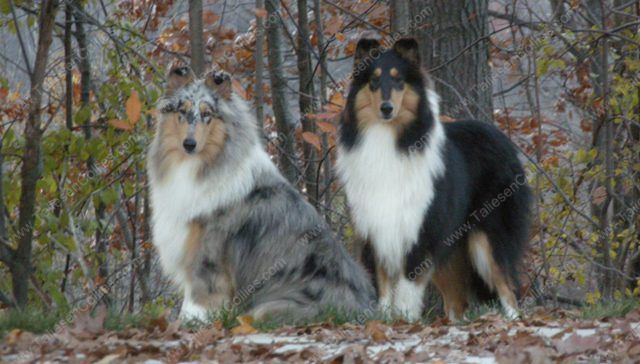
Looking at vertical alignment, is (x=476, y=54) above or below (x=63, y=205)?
above

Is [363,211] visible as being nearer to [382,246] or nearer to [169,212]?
[382,246]

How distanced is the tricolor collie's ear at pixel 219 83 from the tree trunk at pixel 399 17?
8.02 ft

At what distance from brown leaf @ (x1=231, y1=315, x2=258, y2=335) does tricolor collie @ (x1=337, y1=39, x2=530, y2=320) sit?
1387 millimetres

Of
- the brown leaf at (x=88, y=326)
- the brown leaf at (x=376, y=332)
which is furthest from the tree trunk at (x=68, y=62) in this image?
the brown leaf at (x=376, y=332)

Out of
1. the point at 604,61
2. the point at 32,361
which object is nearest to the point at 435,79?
the point at 604,61

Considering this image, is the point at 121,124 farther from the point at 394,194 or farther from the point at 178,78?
the point at 394,194

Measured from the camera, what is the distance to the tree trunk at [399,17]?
9.09 metres

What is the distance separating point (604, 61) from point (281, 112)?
3.94 meters

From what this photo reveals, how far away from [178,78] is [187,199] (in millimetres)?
980

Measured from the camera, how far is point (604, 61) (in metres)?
9.75

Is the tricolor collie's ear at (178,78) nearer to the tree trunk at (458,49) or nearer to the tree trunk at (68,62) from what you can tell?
the tree trunk at (68,62)

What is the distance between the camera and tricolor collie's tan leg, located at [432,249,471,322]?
7.81m

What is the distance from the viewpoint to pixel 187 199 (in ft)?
23.4

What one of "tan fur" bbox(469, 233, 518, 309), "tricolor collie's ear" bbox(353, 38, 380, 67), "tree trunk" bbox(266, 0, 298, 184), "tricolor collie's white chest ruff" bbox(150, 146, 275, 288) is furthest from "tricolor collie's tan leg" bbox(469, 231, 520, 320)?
"tree trunk" bbox(266, 0, 298, 184)
